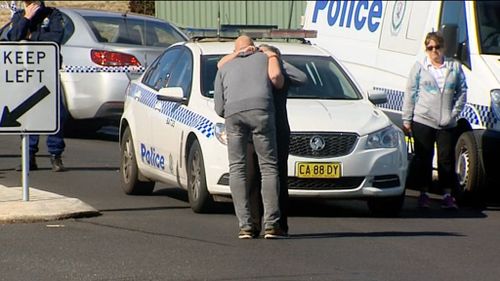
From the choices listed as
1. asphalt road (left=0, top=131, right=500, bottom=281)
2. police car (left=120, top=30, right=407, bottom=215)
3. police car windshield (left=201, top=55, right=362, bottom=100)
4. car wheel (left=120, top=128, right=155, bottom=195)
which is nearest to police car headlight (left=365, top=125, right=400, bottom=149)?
police car (left=120, top=30, right=407, bottom=215)

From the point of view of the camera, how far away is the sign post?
1149cm

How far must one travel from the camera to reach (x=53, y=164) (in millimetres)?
14789

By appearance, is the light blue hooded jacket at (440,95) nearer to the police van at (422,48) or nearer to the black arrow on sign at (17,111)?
the police van at (422,48)

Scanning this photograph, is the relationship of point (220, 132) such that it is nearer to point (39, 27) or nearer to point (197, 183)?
point (197, 183)

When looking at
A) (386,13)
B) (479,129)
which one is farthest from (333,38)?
(479,129)

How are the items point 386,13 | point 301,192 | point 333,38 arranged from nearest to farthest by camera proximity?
point 301,192
point 386,13
point 333,38

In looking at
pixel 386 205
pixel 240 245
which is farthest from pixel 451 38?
pixel 240 245

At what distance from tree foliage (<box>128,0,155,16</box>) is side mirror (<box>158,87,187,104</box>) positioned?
68.4ft

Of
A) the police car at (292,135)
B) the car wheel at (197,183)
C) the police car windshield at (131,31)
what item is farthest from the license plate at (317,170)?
the police car windshield at (131,31)

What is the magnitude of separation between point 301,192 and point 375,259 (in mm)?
2073

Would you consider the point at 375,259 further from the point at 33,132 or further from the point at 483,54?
the point at 483,54

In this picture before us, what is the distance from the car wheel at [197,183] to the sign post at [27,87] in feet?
3.93

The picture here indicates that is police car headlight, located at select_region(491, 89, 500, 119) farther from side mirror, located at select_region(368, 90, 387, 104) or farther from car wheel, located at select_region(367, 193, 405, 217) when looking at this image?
car wheel, located at select_region(367, 193, 405, 217)

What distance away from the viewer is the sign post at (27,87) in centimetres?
1149
